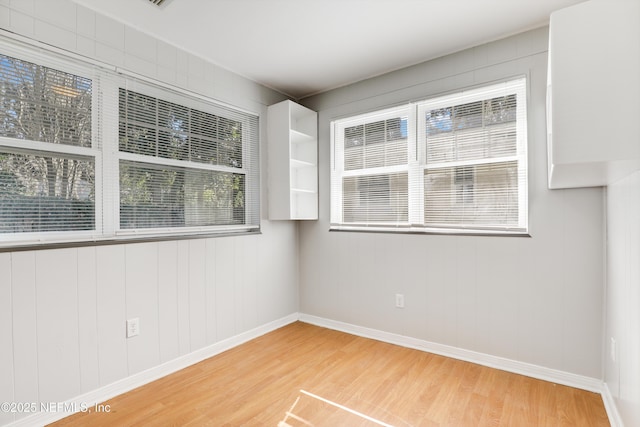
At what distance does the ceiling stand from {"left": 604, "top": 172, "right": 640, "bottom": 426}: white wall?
55.2 inches

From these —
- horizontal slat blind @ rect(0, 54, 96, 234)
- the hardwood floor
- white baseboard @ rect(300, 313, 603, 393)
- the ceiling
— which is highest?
the ceiling

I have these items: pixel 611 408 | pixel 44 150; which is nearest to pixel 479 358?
pixel 611 408

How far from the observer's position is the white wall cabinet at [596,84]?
1153 mm

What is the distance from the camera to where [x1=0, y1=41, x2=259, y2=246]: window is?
1.93 m

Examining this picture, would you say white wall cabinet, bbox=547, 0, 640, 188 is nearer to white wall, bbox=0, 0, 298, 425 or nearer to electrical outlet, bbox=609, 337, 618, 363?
electrical outlet, bbox=609, 337, 618, 363

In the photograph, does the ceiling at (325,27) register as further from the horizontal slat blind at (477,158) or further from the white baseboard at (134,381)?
the white baseboard at (134,381)

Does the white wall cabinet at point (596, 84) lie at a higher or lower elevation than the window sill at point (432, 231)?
higher

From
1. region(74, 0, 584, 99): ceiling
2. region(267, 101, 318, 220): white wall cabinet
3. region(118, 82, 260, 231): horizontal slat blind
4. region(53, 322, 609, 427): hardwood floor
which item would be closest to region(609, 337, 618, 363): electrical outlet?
region(53, 322, 609, 427): hardwood floor

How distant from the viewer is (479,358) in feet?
8.85

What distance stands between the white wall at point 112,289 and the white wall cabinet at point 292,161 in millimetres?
345

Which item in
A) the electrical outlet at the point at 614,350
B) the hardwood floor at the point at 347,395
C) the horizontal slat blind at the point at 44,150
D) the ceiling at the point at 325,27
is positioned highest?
the ceiling at the point at 325,27

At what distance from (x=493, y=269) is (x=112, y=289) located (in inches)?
111

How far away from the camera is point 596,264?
2266mm

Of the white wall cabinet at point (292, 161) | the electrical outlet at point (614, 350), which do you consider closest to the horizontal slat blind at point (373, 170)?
the white wall cabinet at point (292, 161)
